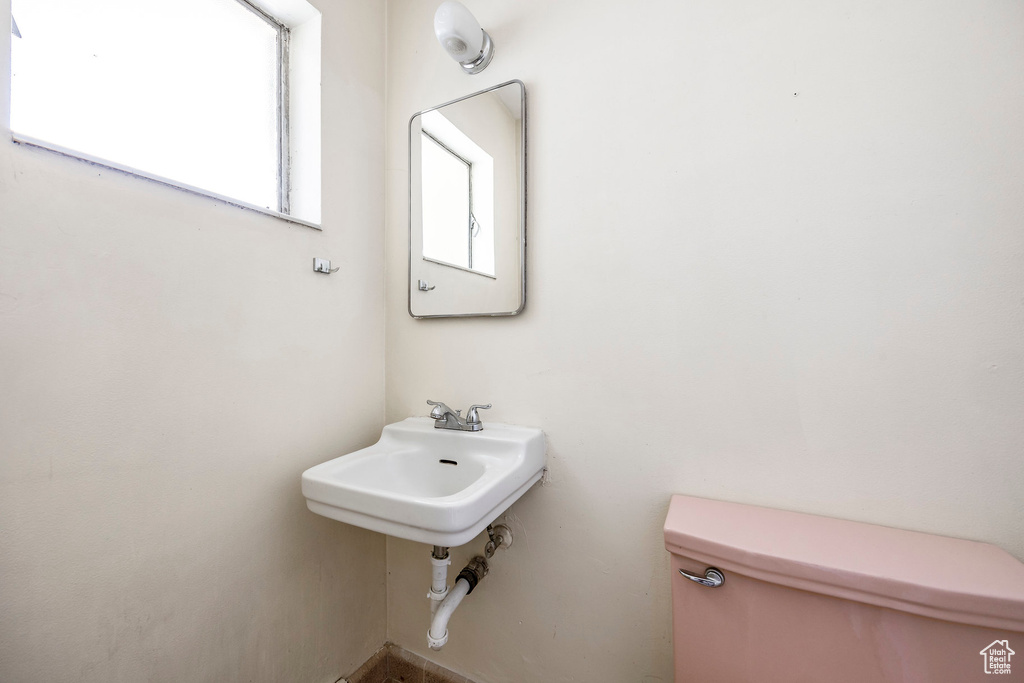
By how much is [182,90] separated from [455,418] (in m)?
1.07

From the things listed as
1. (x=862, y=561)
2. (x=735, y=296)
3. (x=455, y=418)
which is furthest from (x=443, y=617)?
(x=735, y=296)

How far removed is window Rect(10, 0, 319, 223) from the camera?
2.50 ft

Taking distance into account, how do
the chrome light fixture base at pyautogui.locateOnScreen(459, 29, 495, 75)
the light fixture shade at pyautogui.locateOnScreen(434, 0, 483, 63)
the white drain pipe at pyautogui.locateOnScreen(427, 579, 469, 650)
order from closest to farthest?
the white drain pipe at pyautogui.locateOnScreen(427, 579, 469, 650) < the light fixture shade at pyautogui.locateOnScreen(434, 0, 483, 63) < the chrome light fixture base at pyautogui.locateOnScreen(459, 29, 495, 75)

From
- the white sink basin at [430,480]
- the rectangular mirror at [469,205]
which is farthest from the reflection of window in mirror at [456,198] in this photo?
the white sink basin at [430,480]

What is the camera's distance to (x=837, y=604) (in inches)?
25.3

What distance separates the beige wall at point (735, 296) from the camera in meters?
0.72

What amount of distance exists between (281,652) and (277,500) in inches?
15.3

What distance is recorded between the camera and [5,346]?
62 centimetres

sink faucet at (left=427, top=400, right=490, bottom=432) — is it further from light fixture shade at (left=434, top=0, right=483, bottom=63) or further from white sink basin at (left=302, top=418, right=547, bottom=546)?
light fixture shade at (left=434, top=0, right=483, bottom=63)

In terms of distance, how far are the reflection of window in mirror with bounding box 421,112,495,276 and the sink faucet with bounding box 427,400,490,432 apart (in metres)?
0.40

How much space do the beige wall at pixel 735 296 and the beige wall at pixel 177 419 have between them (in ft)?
0.94

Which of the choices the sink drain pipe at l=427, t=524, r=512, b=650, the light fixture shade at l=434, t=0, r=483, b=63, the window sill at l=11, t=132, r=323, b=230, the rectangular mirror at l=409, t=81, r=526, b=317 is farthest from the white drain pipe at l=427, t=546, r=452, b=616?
the light fixture shade at l=434, t=0, r=483, b=63

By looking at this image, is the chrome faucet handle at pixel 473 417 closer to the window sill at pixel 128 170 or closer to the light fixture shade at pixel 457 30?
the window sill at pixel 128 170

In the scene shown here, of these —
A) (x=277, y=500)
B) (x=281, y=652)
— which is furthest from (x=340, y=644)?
(x=277, y=500)
